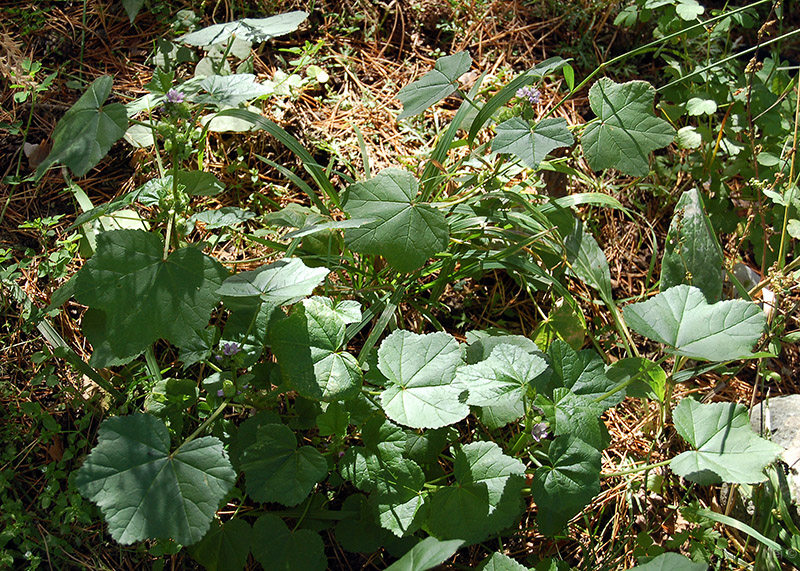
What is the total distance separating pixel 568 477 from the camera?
1.58 meters

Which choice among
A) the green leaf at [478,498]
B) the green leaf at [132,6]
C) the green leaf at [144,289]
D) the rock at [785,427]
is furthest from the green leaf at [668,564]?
the green leaf at [132,6]

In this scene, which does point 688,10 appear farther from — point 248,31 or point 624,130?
point 248,31

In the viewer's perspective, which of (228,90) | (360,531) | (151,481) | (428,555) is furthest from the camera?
(228,90)

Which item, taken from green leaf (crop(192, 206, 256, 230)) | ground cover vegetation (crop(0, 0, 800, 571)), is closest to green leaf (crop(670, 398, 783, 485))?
ground cover vegetation (crop(0, 0, 800, 571))

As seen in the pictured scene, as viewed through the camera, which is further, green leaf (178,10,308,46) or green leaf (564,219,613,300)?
green leaf (564,219,613,300)

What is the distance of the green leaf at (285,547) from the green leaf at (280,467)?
155mm

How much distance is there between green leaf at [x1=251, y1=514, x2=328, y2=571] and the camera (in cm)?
163

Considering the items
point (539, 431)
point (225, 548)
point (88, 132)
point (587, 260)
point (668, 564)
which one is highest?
point (88, 132)

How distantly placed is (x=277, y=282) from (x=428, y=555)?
0.76 metres

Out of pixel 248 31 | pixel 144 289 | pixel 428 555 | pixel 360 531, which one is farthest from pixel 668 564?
pixel 248 31

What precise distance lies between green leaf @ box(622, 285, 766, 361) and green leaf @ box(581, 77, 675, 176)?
422mm

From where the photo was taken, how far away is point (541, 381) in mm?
1743

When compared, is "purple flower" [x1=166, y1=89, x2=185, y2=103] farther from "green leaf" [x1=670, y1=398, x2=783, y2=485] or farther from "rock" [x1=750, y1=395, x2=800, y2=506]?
"rock" [x1=750, y1=395, x2=800, y2=506]

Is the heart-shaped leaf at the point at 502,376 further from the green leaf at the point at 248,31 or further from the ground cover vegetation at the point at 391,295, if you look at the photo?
the green leaf at the point at 248,31
